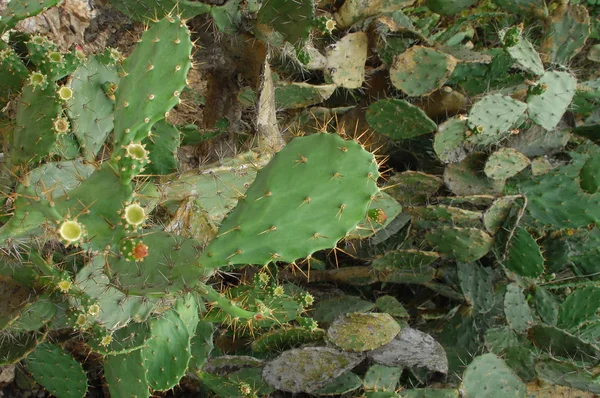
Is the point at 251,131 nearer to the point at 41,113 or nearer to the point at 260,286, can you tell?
the point at 260,286

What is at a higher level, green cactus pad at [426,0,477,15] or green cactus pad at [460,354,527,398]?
green cactus pad at [426,0,477,15]

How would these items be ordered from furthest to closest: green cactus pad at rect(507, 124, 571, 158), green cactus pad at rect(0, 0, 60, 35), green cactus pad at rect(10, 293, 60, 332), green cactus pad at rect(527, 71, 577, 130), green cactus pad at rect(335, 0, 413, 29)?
green cactus pad at rect(507, 124, 571, 158), green cactus pad at rect(527, 71, 577, 130), green cactus pad at rect(335, 0, 413, 29), green cactus pad at rect(10, 293, 60, 332), green cactus pad at rect(0, 0, 60, 35)

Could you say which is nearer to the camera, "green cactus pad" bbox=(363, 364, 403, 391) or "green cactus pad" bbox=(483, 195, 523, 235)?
"green cactus pad" bbox=(363, 364, 403, 391)

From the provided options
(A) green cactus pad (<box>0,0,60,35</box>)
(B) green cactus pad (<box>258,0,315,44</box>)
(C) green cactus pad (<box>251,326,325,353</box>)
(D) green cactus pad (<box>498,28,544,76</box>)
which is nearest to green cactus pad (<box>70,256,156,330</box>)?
(C) green cactus pad (<box>251,326,325,353</box>)

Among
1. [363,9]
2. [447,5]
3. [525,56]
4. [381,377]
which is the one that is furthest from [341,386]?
[447,5]

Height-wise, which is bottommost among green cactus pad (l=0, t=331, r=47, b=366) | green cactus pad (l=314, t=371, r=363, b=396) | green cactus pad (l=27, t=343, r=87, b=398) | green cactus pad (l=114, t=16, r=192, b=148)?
green cactus pad (l=314, t=371, r=363, b=396)

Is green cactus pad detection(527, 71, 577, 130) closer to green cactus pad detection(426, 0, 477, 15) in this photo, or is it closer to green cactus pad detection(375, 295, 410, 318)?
green cactus pad detection(426, 0, 477, 15)

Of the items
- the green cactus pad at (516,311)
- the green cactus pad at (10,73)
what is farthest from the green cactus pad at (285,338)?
the green cactus pad at (10,73)
